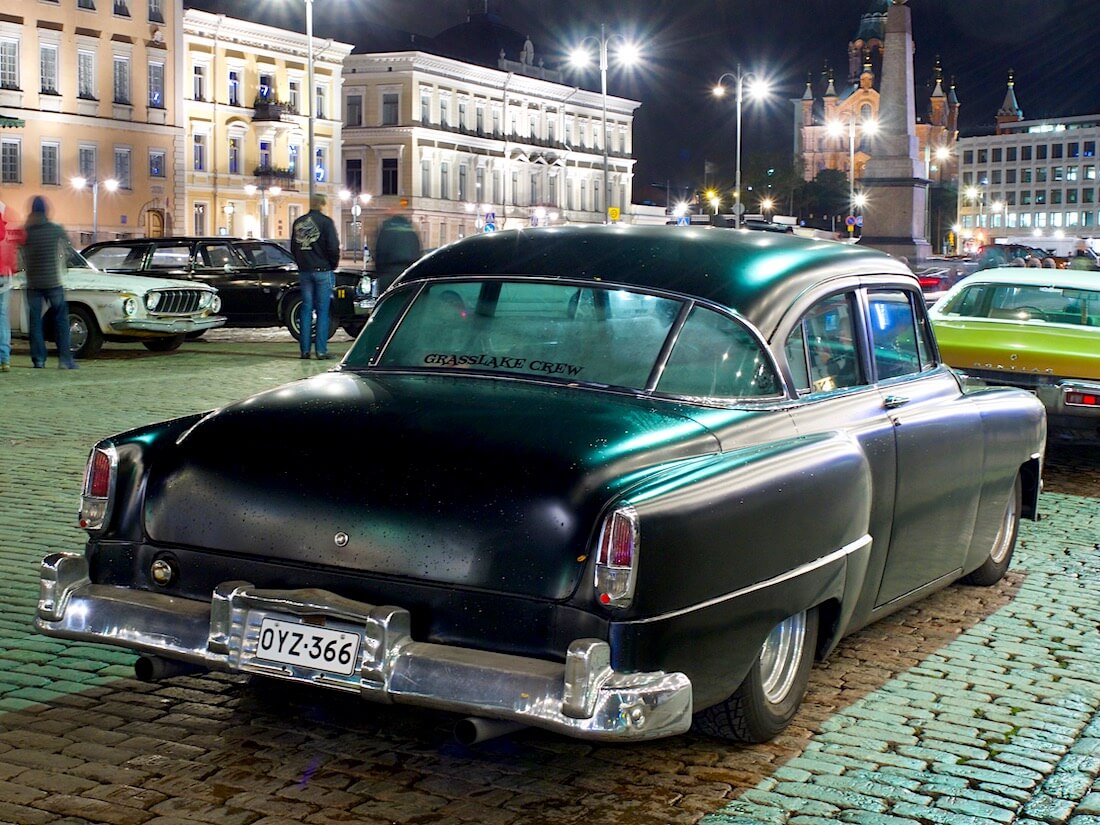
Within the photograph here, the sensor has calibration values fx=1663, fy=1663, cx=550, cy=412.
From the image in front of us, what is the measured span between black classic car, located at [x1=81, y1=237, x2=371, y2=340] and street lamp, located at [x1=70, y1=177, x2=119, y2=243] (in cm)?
4313

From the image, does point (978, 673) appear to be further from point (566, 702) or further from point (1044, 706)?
point (566, 702)

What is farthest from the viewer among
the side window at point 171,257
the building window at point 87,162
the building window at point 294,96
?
the building window at point 294,96

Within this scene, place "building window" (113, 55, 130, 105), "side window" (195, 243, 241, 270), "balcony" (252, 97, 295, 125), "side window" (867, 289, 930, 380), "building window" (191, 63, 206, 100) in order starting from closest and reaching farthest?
"side window" (867, 289, 930, 380)
"side window" (195, 243, 241, 270)
"building window" (113, 55, 130, 105)
"building window" (191, 63, 206, 100)
"balcony" (252, 97, 295, 125)

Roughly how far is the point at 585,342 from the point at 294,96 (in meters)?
84.8

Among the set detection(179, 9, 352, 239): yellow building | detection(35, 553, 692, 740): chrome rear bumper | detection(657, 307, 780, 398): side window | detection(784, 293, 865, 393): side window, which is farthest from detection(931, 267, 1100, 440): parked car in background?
detection(179, 9, 352, 239): yellow building

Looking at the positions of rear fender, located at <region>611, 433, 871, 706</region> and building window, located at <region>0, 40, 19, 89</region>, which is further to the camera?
building window, located at <region>0, 40, 19, 89</region>

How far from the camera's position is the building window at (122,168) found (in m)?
70.2

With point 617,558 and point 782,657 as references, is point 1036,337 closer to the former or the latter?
point 782,657

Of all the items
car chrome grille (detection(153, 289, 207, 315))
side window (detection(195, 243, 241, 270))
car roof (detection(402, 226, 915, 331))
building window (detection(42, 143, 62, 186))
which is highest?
building window (detection(42, 143, 62, 186))

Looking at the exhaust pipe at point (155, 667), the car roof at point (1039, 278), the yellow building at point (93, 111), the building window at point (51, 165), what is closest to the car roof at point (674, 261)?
the exhaust pipe at point (155, 667)

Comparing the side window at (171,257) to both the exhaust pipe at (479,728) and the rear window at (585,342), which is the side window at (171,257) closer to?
the rear window at (585,342)

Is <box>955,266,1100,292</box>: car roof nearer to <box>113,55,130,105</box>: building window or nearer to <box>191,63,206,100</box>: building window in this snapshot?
<box>113,55,130,105</box>: building window

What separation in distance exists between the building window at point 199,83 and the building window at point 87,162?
1216 cm

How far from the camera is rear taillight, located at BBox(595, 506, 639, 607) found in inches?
177
